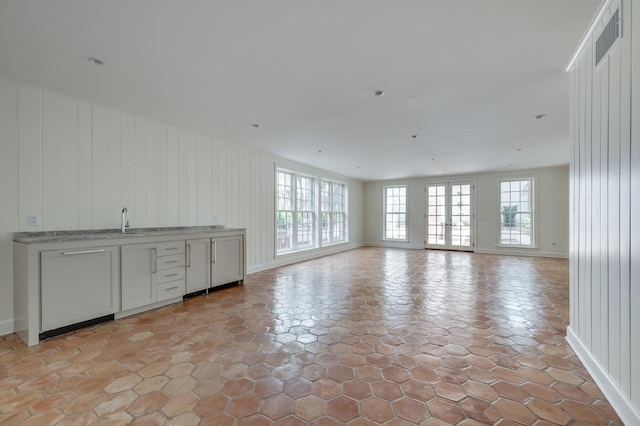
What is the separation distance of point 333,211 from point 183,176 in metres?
5.21

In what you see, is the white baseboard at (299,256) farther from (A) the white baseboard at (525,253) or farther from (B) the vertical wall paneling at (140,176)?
(A) the white baseboard at (525,253)

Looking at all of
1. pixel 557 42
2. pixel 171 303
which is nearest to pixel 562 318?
pixel 557 42

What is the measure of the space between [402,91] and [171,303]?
392 cm

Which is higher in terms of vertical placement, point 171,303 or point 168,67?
point 168,67

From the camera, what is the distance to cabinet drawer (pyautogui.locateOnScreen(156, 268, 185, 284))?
3.53 m

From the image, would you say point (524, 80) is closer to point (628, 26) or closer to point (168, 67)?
point (628, 26)

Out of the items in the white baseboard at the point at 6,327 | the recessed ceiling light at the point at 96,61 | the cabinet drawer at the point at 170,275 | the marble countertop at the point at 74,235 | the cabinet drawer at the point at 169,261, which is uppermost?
the recessed ceiling light at the point at 96,61

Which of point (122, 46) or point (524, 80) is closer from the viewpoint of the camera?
point (122, 46)

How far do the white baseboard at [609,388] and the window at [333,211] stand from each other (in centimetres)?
637

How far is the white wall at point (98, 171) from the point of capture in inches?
112

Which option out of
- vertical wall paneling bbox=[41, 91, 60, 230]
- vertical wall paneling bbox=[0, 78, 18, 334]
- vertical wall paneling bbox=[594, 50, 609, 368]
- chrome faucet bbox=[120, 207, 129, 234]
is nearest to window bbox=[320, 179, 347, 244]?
chrome faucet bbox=[120, 207, 129, 234]

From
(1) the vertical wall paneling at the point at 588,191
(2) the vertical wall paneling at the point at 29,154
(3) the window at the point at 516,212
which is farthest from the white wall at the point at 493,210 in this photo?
(2) the vertical wall paneling at the point at 29,154

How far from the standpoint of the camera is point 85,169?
3.34 metres

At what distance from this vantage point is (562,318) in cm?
314
